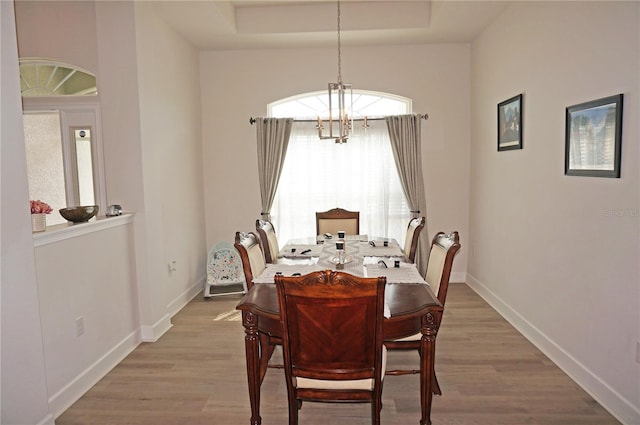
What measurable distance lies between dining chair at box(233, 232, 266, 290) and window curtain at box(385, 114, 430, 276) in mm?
2643

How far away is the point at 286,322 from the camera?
6.54 feet

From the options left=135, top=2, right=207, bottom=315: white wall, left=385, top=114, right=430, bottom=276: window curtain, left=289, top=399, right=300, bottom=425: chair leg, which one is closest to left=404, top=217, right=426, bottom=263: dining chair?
left=385, top=114, right=430, bottom=276: window curtain

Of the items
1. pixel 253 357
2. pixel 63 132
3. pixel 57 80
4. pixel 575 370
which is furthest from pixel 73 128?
pixel 575 370

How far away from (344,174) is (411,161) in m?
0.85

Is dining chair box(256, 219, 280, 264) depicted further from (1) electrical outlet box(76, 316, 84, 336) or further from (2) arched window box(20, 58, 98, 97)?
(2) arched window box(20, 58, 98, 97)

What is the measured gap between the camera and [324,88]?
17.9 ft

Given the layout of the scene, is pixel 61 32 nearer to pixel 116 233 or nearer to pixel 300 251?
pixel 116 233

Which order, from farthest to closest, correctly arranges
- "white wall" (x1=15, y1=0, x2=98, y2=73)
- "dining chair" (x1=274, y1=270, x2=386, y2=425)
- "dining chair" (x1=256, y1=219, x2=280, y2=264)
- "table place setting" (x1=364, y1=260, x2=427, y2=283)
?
"white wall" (x1=15, y1=0, x2=98, y2=73)
"dining chair" (x1=256, y1=219, x2=280, y2=264)
"table place setting" (x1=364, y1=260, x2=427, y2=283)
"dining chair" (x1=274, y1=270, x2=386, y2=425)

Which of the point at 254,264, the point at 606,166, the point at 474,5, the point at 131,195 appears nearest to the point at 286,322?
the point at 254,264

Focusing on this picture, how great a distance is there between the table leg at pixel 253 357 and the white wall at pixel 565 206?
211 cm

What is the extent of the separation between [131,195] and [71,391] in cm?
160

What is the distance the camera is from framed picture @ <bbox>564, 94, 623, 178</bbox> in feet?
8.49

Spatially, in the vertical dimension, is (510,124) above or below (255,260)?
above

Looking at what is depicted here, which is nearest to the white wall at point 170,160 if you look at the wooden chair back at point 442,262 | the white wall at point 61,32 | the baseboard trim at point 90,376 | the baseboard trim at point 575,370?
the baseboard trim at point 90,376
